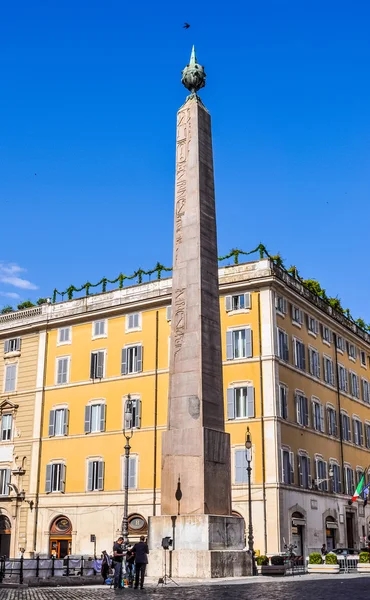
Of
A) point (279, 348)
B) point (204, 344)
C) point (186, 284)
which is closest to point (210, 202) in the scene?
point (186, 284)

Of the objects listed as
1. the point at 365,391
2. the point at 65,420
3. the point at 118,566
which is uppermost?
the point at 365,391

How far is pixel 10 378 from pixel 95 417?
702 centimetres

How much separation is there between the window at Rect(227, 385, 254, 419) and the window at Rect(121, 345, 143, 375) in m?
5.69

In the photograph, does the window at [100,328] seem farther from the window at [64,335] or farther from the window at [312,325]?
the window at [312,325]

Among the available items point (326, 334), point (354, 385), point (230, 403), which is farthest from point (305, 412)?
point (354, 385)

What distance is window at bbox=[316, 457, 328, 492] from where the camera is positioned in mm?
38250

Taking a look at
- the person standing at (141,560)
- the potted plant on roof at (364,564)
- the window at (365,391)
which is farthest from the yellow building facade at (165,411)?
the person standing at (141,560)

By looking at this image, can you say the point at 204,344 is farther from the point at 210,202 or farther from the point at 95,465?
the point at 95,465

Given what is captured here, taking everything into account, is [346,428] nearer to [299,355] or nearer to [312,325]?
[312,325]

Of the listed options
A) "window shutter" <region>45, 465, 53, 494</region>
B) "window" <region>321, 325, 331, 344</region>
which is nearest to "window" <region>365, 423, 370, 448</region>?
"window" <region>321, 325, 331, 344</region>

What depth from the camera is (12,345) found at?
44.9 meters

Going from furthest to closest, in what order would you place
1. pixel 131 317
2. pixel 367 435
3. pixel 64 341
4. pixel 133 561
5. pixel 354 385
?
pixel 367 435, pixel 354 385, pixel 64 341, pixel 131 317, pixel 133 561

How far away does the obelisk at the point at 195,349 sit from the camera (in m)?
19.3

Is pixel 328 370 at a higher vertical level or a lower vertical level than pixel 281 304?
lower
